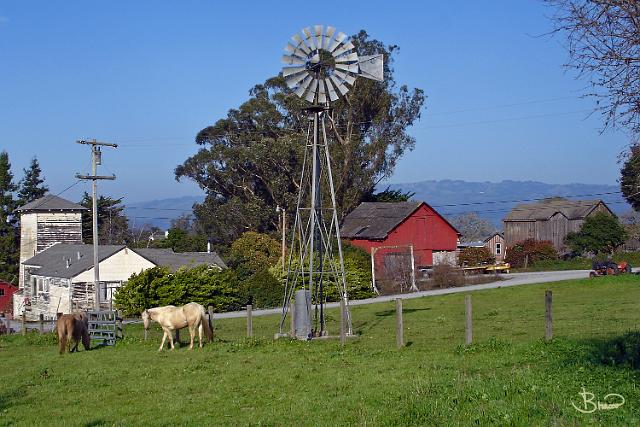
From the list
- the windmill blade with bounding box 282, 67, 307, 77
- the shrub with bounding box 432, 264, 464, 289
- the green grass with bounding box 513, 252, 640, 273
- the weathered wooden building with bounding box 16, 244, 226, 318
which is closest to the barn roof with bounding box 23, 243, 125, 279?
the weathered wooden building with bounding box 16, 244, 226, 318

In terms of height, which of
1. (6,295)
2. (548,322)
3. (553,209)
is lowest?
(548,322)

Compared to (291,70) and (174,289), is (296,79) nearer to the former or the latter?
(291,70)

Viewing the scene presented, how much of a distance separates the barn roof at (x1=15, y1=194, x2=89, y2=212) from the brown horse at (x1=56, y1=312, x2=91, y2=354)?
150ft

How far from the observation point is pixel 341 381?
15.2 meters

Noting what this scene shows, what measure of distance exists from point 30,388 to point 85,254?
42.0m

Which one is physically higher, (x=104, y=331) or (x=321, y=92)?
(x=321, y=92)

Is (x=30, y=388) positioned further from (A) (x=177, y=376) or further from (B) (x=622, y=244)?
(B) (x=622, y=244)

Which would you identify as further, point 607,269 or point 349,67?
point 607,269

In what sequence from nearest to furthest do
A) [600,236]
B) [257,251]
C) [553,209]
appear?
[257,251]
[600,236]
[553,209]

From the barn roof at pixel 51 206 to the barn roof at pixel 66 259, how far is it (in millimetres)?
4185

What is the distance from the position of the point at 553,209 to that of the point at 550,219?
1.62m

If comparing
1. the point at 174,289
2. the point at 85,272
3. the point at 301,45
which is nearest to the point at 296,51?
the point at 301,45

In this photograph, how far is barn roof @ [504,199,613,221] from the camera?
90.5m

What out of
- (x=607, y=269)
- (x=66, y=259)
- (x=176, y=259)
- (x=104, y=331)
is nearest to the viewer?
(x=104, y=331)
